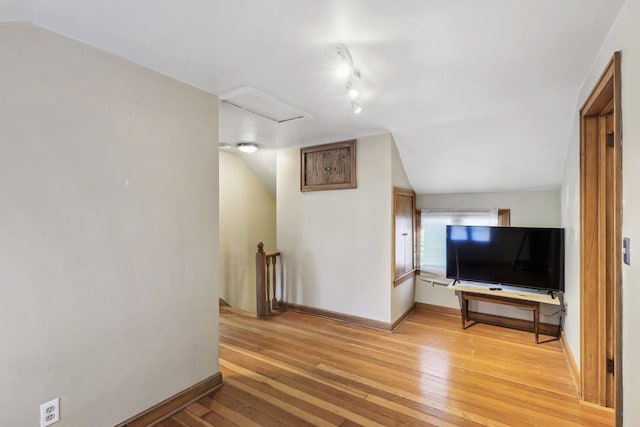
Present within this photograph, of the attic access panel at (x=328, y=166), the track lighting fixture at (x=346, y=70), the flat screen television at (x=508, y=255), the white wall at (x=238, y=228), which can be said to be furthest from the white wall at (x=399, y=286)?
the white wall at (x=238, y=228)

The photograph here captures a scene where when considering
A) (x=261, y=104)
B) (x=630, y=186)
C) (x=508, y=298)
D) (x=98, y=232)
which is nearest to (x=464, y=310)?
(x=508, y=298)

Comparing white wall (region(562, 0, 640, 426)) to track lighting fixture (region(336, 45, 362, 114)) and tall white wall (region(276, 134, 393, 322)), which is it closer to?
track lighting fixture (region(336, 45, 362, 114))

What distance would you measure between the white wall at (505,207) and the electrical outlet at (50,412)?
3.70 metres

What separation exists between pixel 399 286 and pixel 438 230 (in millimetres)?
967

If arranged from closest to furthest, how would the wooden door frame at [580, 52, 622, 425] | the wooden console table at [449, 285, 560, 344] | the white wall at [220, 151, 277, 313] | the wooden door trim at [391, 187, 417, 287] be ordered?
the wooden door frame at [580, 52, 622, 425]
the wooden console table at [449, 285, 560, 344]
the wooden door trim at [391, 187, 417, 287]
the white wall at [220, 151, 277, 313]

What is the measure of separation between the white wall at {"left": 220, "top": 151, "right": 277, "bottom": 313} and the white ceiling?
1737 mm

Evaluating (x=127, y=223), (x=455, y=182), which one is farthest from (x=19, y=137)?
(x=455, y=182)

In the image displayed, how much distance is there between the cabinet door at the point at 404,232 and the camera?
3414mm

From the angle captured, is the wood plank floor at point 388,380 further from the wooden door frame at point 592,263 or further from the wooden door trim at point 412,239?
the wooden door trim at point 412,239

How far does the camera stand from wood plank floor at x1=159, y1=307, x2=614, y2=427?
193 centimetres

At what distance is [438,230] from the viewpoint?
394 centimetres

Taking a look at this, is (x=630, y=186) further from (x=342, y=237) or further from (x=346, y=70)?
(x=342, y=237)

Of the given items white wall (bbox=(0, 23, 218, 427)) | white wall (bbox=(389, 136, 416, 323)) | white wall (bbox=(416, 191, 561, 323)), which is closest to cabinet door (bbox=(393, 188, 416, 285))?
white wall (bbox=(389, 136, 416, 323))

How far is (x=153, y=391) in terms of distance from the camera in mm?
1905
